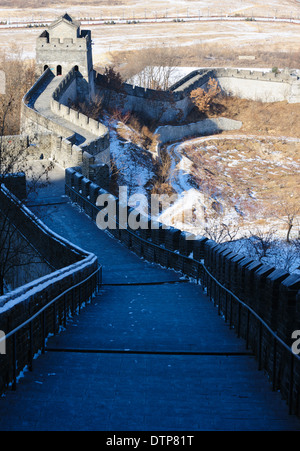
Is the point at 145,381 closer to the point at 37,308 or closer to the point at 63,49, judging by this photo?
the point at 37,308

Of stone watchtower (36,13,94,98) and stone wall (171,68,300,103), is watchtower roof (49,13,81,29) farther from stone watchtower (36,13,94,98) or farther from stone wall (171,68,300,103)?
stone wall (171,68,300,103)

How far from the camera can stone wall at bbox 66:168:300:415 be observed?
296 inches

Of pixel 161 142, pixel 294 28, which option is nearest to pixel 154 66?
pixel 161 142

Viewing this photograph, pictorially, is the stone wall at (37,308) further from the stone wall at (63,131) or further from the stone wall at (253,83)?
the stone wall at (253,83)

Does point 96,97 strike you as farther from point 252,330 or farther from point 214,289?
point 252,330

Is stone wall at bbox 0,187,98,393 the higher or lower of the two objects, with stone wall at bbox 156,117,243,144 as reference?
higher

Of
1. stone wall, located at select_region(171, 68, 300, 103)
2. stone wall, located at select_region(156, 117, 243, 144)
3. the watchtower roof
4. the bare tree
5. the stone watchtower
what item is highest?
the watchtower roof

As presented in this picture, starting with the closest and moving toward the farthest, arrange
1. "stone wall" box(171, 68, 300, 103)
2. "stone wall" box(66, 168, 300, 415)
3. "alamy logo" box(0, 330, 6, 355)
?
"alamy logo" box(0, 330, 6, 355) → "stone wall" box(66, 168, 300, 415) → "stone wall" box(171, 68, 300, 103)

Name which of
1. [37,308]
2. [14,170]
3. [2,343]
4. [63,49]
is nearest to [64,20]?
[63,49]

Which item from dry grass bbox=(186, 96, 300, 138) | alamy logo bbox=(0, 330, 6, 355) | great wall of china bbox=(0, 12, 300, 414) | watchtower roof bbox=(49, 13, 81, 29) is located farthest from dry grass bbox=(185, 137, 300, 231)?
alamy logo bbox=(0, 330, 6, 355)

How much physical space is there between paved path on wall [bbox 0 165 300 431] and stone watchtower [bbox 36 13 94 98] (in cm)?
4025

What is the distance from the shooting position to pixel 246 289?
988cm
